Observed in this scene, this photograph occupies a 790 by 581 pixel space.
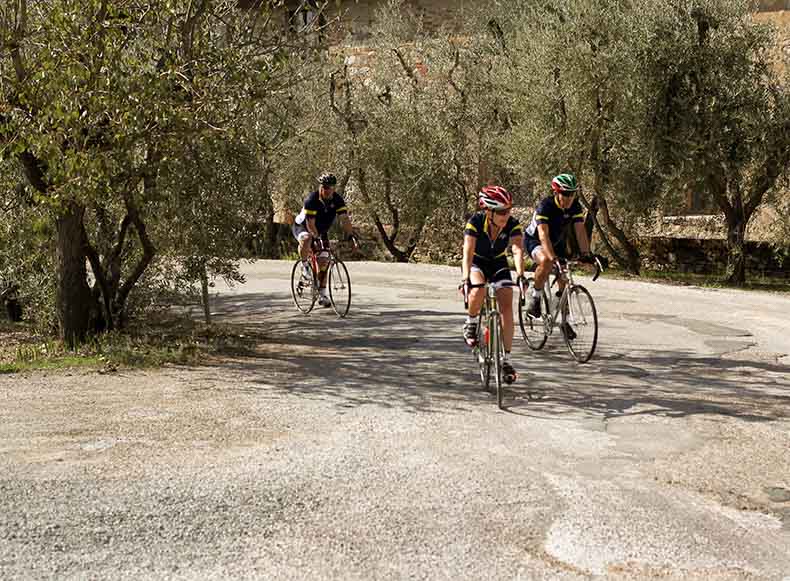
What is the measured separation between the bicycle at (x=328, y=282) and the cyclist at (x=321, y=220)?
53 millimetres

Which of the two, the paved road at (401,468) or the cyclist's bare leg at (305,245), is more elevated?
the cyclist's bare leg at (305,245)

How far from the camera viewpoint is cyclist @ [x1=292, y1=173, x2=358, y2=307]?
541 inches

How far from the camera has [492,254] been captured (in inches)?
351

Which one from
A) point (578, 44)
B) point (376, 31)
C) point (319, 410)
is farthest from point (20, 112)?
point (376, 31)

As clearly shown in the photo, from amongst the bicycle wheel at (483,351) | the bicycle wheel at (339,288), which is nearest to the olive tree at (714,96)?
the bicycle wheel at (339,288)

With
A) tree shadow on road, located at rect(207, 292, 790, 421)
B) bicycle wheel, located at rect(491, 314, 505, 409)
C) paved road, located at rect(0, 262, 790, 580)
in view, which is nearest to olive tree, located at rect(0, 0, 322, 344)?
paved road, located at rect(0, 262, 790, 580)

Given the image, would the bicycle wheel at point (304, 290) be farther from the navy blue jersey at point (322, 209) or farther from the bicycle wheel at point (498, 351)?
the bicycle wheel at point (498, 351)

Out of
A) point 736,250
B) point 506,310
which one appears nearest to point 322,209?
point 506,310

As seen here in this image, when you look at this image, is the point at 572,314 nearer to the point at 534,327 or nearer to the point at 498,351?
the point at 534,327

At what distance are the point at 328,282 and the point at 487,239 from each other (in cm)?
590

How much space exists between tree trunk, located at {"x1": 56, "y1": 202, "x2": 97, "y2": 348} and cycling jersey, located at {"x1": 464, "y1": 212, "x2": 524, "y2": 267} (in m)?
4.96

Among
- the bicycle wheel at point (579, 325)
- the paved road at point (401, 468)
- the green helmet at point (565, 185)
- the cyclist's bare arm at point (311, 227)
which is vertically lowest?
the paved road at point (401, 468)

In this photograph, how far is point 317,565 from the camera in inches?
197

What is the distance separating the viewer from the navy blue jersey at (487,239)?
8.84 m
